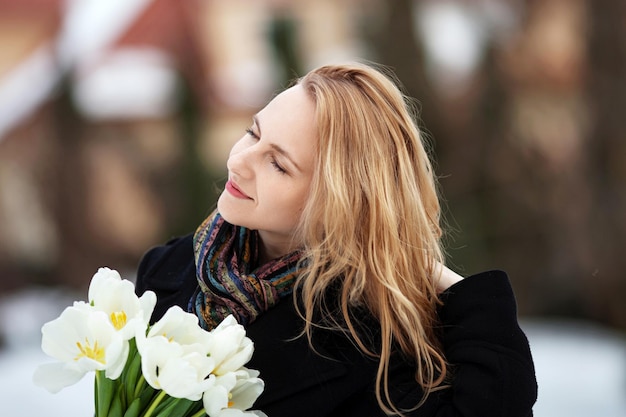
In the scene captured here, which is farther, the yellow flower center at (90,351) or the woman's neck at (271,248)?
the woman's neck at (271,248)

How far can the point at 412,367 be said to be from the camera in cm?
190

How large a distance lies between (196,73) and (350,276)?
22.7ft

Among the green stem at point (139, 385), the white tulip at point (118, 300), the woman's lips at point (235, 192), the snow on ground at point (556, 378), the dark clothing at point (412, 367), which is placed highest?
the woman's lips at point (235, 192)

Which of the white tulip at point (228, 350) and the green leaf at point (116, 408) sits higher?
the white tulip at point (228, 350)

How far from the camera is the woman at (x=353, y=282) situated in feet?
6.04

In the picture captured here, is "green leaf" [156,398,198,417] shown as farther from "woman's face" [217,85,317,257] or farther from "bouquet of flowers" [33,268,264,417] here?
"woman's face" [217,85,317,257]

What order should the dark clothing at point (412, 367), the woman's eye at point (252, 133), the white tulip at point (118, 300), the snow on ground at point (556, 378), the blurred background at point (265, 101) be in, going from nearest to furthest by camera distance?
the white tulip at point (118, 300)
the dark clothing at point (412, 367)
the woman's eye at point (252, 133)
the snow on ground at point (556, 378)
the blurred background at point (265, 101)

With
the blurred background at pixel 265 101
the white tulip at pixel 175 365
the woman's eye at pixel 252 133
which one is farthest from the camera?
the blurred background at pixel 265 101

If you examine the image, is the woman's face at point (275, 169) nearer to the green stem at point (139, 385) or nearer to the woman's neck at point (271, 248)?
the woman's neck at point (271, 248)

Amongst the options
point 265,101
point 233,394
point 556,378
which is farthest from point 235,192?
point 265,101

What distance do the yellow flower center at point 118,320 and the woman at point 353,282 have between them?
0.85 feet

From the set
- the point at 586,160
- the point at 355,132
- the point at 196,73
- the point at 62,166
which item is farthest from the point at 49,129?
the point at 355,132

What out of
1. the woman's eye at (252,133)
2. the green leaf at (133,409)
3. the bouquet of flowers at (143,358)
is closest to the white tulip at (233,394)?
the bouquet of flowers at (143,358)

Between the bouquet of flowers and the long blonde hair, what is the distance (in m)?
0.26
